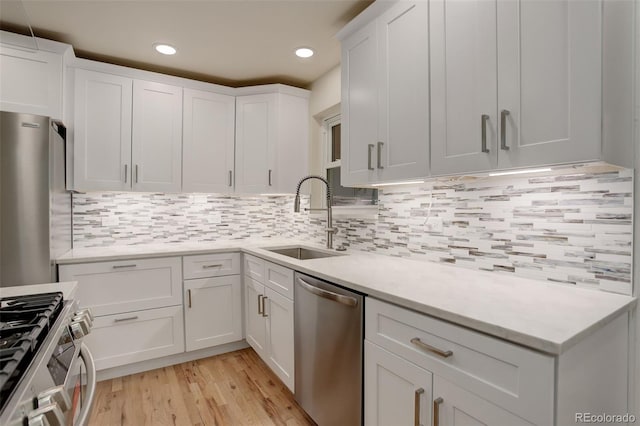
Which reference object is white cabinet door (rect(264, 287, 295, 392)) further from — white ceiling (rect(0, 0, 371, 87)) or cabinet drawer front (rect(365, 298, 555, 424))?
white ceiling (rect(0, 0, 371, 87))

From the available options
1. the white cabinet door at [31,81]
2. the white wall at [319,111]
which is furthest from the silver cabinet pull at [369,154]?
the white cabinet door at [31,81]

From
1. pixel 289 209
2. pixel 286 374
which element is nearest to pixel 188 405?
pixel 286 374

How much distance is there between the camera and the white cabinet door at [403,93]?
149 cm

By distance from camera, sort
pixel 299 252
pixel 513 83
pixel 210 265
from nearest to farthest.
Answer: pixel 513 83, pixel 210 265, pixel 299 252

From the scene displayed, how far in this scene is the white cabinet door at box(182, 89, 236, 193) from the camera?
2.86 metres

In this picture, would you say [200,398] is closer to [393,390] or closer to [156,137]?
[393,390]

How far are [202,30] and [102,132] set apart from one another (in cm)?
115

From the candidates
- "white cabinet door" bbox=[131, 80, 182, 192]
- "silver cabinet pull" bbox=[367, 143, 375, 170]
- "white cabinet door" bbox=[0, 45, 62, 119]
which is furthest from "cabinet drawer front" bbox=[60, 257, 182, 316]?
"silver cabinet pull" bbox=[367, 143, 375, 170]

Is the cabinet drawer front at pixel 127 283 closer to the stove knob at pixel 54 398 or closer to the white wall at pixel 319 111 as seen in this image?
the white wall at pixel 319 111

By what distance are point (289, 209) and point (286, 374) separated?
173 centimetres

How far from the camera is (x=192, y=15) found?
2008 mm

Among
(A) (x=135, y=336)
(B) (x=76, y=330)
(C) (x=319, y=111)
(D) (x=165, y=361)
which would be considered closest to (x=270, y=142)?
(C) (x=319, y=111)

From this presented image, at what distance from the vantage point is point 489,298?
1114mm

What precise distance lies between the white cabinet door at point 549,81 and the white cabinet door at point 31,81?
108 inches
